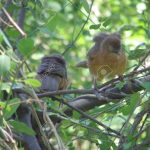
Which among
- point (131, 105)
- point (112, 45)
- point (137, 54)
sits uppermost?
point (112, 45)

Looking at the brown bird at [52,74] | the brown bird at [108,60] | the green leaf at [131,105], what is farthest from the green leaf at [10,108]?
the brown bird at [52,74]

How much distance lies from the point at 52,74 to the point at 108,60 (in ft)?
2.37

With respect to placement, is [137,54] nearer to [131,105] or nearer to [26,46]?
[131,105]

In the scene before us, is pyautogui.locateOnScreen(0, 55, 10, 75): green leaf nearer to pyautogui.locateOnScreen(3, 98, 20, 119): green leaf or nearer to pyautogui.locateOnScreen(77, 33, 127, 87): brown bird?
pyautogui.locateOnScreen(3, 98, 20, 119): green leaf

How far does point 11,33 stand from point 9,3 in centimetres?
70

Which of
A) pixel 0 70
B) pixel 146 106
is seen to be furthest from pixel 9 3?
pixel 0 70

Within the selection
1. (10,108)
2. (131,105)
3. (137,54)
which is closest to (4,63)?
(10,108)

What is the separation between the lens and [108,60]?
329cm

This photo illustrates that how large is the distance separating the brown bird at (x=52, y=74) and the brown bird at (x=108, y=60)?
451 mm

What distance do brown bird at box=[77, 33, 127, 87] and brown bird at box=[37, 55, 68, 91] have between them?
451 mm

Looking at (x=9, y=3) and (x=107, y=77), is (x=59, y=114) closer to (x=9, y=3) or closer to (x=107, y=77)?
(x=107, y=77)

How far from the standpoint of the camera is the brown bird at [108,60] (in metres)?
3.30

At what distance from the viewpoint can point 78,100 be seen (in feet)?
12.1

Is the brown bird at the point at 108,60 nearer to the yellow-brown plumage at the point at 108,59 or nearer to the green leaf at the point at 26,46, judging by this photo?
the yellow-brown plumage at the point at 108,59
